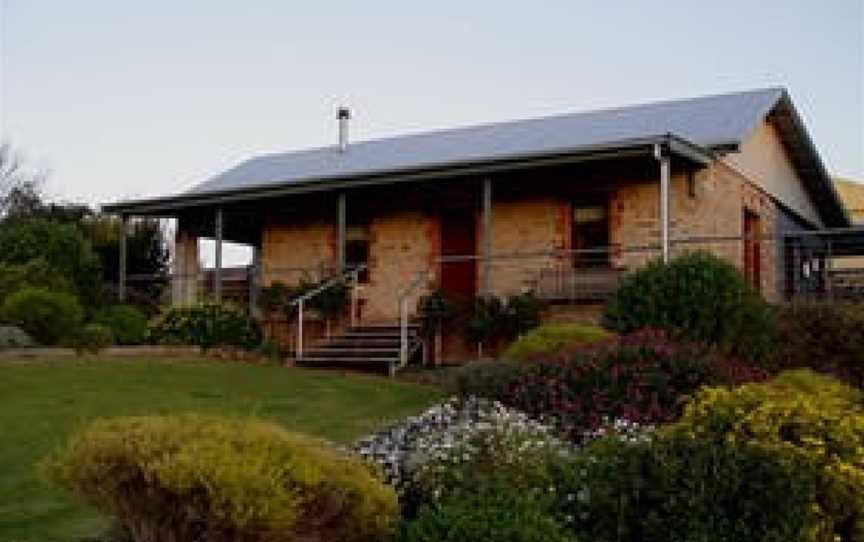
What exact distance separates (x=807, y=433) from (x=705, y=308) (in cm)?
661

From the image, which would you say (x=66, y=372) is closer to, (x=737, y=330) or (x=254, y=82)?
(x=254, y=82)

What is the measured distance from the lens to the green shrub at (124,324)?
69.1ft

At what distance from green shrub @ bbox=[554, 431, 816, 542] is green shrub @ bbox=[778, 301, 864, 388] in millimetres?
6815

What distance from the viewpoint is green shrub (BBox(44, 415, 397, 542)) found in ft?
18.3

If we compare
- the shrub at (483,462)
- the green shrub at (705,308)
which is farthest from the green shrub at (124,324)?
the shrub at (483,462)

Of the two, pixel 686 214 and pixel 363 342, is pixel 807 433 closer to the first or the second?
pixel 686 214

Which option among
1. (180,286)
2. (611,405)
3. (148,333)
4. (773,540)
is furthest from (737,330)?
(180,286)

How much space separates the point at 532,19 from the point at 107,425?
11836mm

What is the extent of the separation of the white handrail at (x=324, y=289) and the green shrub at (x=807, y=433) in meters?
12.4

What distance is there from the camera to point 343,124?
2820 cm

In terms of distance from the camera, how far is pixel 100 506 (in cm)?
614

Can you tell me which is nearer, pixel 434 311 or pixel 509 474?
pixel 509 474

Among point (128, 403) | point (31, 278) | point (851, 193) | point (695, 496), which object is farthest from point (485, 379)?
point (851, 193)

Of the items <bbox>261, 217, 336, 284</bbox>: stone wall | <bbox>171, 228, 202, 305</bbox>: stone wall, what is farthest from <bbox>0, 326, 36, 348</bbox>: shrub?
<bbox>171, 228, 202, 305</bbox>: stone wall
